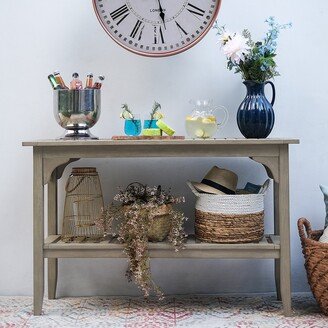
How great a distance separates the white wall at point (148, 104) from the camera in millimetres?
2846

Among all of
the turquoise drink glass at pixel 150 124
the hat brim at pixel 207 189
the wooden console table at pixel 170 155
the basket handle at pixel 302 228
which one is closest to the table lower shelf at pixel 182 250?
the wooden console table at pixel 170 155

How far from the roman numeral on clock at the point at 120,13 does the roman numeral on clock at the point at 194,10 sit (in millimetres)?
286

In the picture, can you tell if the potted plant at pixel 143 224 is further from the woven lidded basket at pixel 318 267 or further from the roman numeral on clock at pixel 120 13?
the roman numeral on clock at pixel 120 13

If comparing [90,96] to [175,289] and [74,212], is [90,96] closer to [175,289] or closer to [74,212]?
[74,212]

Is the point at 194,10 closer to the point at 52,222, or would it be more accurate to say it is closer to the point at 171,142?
the point at 171,142

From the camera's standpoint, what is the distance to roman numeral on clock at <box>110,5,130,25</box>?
2.77 m

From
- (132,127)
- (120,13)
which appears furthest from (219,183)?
(120,13)

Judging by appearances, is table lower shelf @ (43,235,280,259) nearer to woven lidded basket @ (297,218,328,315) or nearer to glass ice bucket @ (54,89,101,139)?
woven lidded basket @ (297,218,328,315)

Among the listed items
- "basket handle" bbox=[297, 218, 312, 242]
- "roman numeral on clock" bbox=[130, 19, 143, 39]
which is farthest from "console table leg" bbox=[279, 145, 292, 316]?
"roman numeral on clock" bbox=[130, 19, 143, 39]

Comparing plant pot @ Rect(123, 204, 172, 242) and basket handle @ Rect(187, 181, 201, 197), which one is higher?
basket handle @ Rect(187, 181, 201, 197)

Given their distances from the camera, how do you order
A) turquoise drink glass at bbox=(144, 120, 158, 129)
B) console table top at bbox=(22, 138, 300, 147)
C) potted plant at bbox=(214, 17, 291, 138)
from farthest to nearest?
turquoise drink glass at bbox=(144, 120, 158, 129), potted plant at bbox=(214, 17, 291, 138), console table top at bbox=(22, 138, 300, 147)

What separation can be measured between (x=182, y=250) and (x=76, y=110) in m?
0.75

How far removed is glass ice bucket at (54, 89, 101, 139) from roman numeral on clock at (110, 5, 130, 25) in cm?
39

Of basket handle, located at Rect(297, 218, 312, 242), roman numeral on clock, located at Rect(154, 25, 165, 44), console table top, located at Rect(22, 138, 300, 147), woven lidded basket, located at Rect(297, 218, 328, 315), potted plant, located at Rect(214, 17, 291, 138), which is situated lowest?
woven lidded basket, located at Rect(297, 218, 328, 315)
